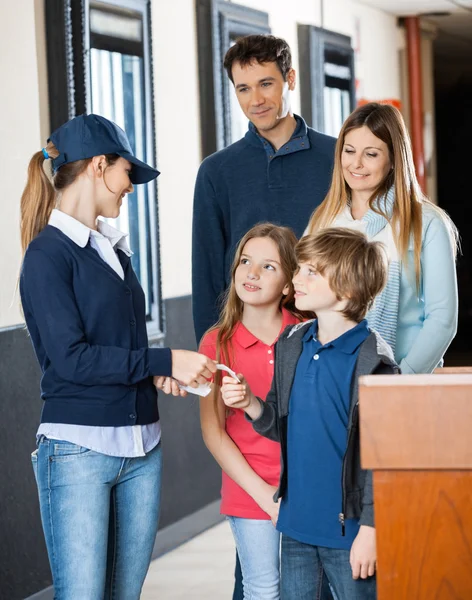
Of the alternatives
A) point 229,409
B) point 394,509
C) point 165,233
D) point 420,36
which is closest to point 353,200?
point 229,409

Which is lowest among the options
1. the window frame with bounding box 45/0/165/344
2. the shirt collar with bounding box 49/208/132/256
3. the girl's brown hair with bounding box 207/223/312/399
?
the girl's brown hair with bounding box 207/223/312/399

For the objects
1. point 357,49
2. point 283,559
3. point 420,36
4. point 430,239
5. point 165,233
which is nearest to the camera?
point 283,559

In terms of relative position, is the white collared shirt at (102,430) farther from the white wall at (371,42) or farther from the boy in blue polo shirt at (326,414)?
the white wall at (371,42)

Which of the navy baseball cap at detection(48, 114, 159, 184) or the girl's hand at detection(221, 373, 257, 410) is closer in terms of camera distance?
the girl's hand at detection(221, 373, 257, 410)

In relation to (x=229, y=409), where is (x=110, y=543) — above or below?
below

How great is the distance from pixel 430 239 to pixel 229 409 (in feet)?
1.92

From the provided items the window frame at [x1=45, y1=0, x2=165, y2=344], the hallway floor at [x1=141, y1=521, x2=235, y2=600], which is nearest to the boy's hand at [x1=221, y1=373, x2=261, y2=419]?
the window frame at [x1=45, y1=0, x2=165, y2=344]

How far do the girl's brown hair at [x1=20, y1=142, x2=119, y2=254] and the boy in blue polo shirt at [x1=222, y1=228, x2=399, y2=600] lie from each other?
496mm

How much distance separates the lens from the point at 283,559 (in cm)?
181

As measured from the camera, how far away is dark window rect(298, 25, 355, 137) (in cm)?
532

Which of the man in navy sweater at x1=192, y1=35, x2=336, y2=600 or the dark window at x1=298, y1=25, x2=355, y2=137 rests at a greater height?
the dark window at x1=298, y1=25, x2=355, y2=137

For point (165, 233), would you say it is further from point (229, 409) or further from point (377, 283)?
point (377, 283)

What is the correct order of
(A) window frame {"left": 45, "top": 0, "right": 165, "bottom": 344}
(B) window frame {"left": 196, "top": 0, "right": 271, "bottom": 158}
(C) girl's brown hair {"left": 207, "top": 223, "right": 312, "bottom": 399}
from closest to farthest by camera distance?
(C) girl's brown hair {"left": 207, "top": 223, "right": 312, "bottom": 399}, (A) window frame {"left": 45, "top": 0, "right": 165, "bottom": 344}, (B) window frame {"left": 196, "top": 0, "right": 271, "bottom": 158}

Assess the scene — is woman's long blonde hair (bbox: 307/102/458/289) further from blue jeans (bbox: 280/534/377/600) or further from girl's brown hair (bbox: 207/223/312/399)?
blue jeans (bbox: 280/534/377/600)
